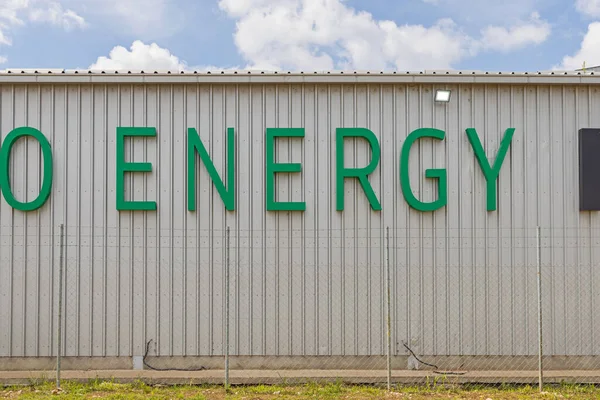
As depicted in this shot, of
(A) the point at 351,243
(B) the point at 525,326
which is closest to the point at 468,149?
(A) the point at 351,243

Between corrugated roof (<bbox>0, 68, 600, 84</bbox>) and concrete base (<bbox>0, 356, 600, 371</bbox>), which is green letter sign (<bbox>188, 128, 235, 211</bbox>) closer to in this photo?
corrugated roof (<bbox>0, 68, 600, 84</bbox>)

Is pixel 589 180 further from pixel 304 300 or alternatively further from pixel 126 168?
pixel 126 168

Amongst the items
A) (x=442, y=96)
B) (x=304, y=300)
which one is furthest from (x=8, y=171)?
(x=442, y=96)

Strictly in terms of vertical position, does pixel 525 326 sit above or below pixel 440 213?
below

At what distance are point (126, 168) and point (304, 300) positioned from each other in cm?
331

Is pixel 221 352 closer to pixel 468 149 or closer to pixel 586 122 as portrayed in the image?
pixel 468 149

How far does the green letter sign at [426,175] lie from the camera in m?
7.55

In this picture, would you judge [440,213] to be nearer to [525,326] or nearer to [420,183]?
[420,183]

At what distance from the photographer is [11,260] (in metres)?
7.49

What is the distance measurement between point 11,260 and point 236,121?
3.93m

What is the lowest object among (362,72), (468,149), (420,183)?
(420,183)

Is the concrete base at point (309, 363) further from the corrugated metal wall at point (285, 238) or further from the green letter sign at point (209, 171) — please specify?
the green letter sign at point (209, 171)

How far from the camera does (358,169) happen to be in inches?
298

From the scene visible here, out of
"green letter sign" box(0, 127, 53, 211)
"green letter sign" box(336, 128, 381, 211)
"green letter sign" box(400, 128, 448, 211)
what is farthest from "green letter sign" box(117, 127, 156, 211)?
"green letter sign" box(400, 128, 448, 211)
